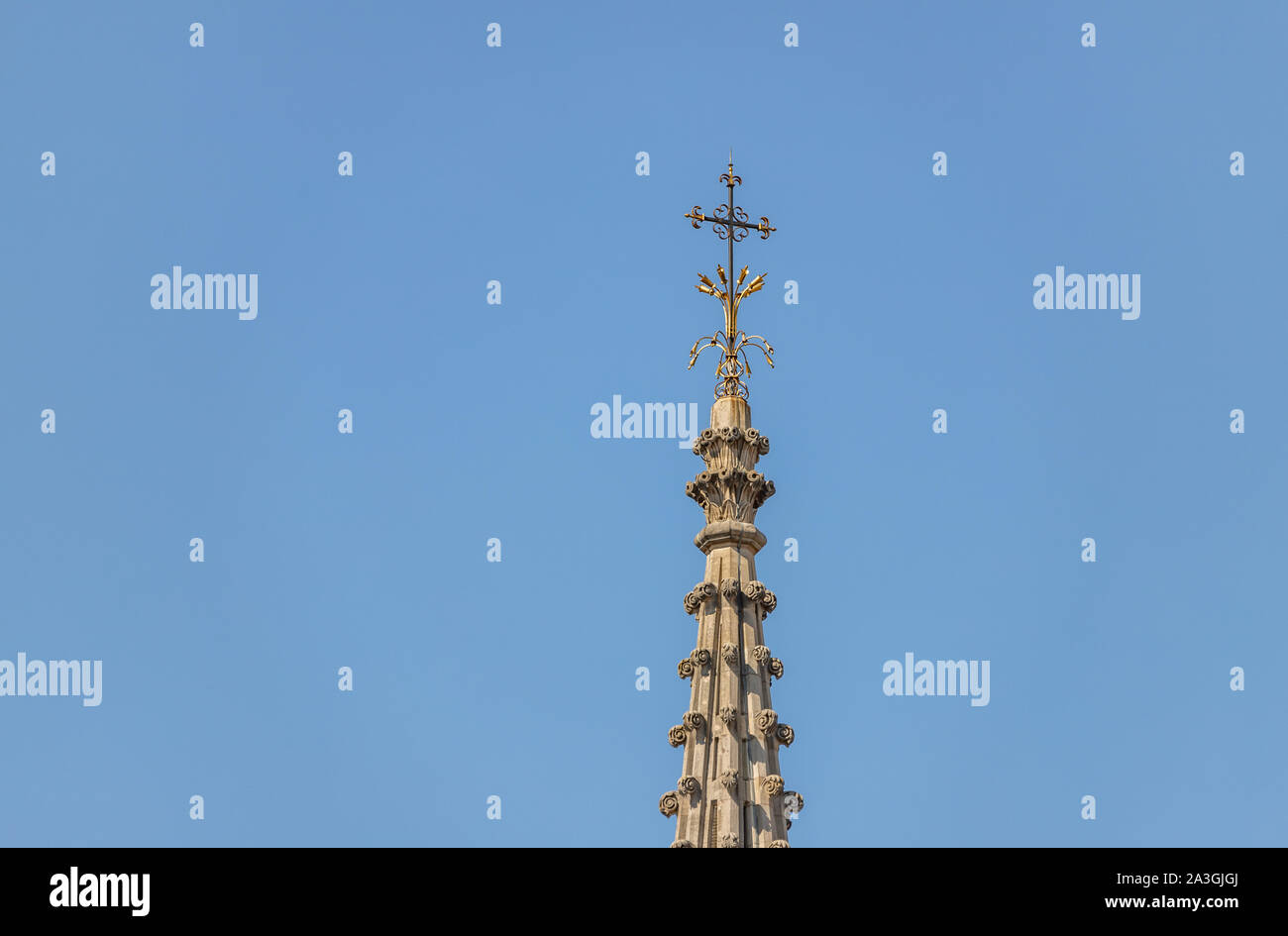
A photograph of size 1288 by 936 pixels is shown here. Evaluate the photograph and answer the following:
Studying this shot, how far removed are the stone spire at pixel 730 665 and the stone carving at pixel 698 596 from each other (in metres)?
0.02

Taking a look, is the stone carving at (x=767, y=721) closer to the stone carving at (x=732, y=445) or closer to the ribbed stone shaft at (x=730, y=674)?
the ribbed stone shaft at (x=730, y=674)

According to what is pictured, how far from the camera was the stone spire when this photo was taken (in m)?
55.2

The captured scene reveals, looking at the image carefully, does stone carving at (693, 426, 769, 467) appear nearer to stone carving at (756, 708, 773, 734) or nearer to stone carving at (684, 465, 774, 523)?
stone carving at (684, 465, 774, 523)

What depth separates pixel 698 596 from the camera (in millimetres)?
58031

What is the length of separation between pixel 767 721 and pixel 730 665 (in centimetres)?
140

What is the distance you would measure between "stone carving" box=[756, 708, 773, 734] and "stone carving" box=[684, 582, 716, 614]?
2736mm

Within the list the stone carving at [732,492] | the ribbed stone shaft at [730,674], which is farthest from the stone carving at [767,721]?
the stone carving at [732,492]

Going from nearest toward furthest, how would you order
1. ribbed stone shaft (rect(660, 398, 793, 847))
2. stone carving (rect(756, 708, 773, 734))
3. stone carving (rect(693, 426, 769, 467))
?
ribbed stone shaft (rect(660, 398, 793, 847)), stone carving (rect(756, 708, 773, 734)), stone carving (rect(693, 426, 769, 467))

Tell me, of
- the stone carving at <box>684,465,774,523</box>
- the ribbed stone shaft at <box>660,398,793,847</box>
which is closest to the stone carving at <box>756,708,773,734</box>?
the ribbed stone shaft at <box>660,398,793,847</box>

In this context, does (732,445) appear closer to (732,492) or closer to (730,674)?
(732,492)

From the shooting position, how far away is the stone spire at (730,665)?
5519cm

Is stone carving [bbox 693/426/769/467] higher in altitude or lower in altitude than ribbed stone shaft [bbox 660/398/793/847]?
higher
